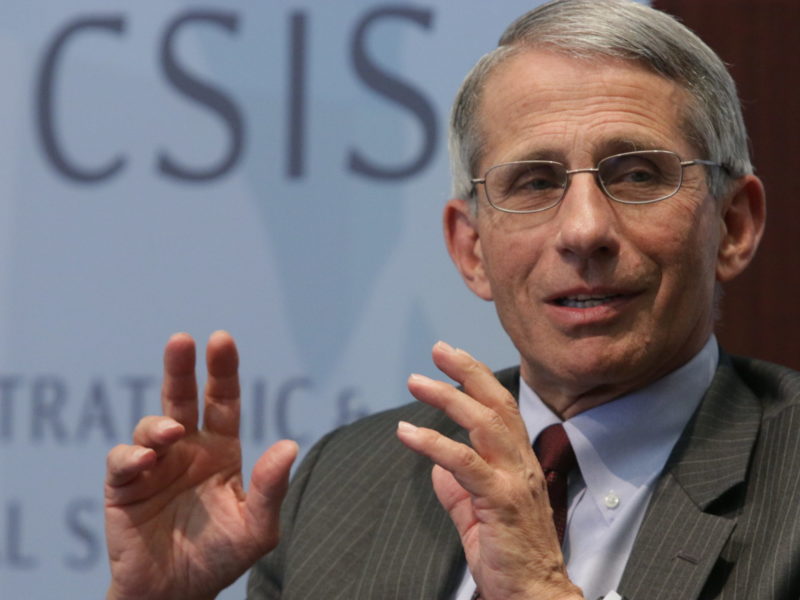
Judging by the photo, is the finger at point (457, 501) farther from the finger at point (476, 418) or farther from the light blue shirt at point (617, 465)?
the light blue shirt at point (617, 465)

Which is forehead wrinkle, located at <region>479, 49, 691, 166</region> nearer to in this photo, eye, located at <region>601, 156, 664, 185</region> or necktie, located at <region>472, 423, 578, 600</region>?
eye, located at <region>601, 156, 664, 185</region>

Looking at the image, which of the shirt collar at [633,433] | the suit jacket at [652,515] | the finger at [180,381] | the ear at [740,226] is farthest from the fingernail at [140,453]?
the ear at [740,226]

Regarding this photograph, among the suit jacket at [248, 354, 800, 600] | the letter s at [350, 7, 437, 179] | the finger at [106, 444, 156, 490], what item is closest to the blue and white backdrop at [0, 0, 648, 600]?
the letter s at [350, 7, 437, 179]

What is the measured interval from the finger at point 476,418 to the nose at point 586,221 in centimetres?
40

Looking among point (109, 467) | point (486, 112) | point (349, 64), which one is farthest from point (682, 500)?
point (349, 64)

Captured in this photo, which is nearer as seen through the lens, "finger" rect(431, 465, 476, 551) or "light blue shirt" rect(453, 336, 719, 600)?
"finger" rect(431, 465, 476, 551)

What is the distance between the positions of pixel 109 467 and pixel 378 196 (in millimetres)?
1048

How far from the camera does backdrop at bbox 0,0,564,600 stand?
2.58m

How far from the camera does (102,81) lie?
2.67 meters

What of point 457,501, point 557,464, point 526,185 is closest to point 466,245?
point 526,185

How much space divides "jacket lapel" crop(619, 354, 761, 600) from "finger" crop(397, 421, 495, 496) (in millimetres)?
344

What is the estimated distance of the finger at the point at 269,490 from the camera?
1697 millimetres

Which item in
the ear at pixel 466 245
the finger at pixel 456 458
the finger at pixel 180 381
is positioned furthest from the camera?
the ear at pixel 466 245

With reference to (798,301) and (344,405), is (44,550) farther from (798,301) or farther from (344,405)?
(798,301)
